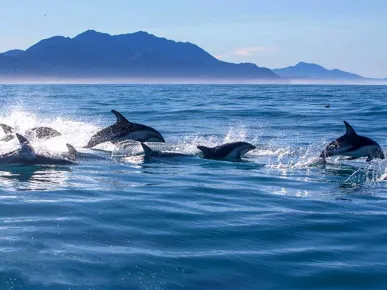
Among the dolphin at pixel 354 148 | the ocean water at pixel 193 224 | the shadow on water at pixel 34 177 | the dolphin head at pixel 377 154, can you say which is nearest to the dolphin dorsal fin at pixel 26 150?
the shadow on water at pixel 34 177

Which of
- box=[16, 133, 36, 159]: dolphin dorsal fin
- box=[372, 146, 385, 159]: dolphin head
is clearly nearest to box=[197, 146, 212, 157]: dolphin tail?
box=[372, 146, 385, 159]: dolphin head

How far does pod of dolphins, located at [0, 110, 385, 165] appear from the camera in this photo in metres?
14.0

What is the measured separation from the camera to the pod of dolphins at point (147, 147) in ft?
45.9

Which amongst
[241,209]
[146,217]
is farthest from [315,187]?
[146,217]

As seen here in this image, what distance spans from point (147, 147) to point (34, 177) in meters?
4.18

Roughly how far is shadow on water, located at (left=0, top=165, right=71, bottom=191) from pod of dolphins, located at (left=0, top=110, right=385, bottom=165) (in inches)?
20.9

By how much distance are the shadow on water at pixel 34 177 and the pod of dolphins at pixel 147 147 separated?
53cm

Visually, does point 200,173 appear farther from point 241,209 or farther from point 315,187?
point 241,209

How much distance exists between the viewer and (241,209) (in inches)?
382

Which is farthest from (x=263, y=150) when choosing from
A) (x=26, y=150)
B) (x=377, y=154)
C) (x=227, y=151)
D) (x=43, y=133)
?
(x=26, y=150)

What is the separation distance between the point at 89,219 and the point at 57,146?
859cm

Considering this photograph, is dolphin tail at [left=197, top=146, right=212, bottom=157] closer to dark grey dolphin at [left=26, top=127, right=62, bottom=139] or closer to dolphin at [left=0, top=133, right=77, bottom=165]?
dolphin at [left=0, top=133, right=77, bottom=165]

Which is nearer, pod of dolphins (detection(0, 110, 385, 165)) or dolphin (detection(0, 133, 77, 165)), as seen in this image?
dolphin (detection(0, 133, 77, 165))

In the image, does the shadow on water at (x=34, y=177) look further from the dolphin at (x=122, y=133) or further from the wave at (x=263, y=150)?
the dolphin at (x=122, y=133)
